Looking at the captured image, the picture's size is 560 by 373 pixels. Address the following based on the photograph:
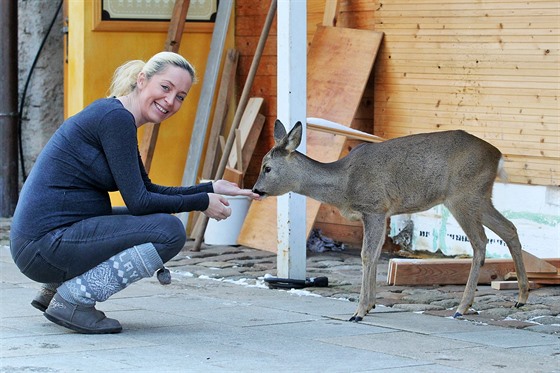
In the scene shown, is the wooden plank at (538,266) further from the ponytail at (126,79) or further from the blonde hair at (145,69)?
the ponytail at (126,79)

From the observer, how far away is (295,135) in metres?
7.76

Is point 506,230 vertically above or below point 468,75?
below

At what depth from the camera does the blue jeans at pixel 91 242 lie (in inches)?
249

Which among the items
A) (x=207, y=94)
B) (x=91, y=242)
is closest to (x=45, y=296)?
(x=91, y=242)

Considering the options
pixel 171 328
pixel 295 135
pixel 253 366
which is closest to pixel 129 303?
pixel 171 328

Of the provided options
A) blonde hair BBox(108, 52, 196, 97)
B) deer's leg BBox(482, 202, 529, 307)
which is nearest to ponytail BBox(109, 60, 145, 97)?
blonde hair BBox(108, 52, 196, 97)

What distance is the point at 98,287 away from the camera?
21.0 feet

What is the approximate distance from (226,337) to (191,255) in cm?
388

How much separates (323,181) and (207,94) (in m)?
4.05

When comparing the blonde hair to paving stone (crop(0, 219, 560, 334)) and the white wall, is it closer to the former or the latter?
paving stone (crop(0, 219, 560, 334))

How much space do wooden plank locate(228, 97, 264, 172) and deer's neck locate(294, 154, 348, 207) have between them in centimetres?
354

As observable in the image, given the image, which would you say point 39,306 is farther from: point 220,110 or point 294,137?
point 220,110

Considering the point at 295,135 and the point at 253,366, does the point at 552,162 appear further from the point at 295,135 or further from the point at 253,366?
the point at 253,366

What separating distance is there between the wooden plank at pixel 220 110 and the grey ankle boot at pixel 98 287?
5.11 metres
